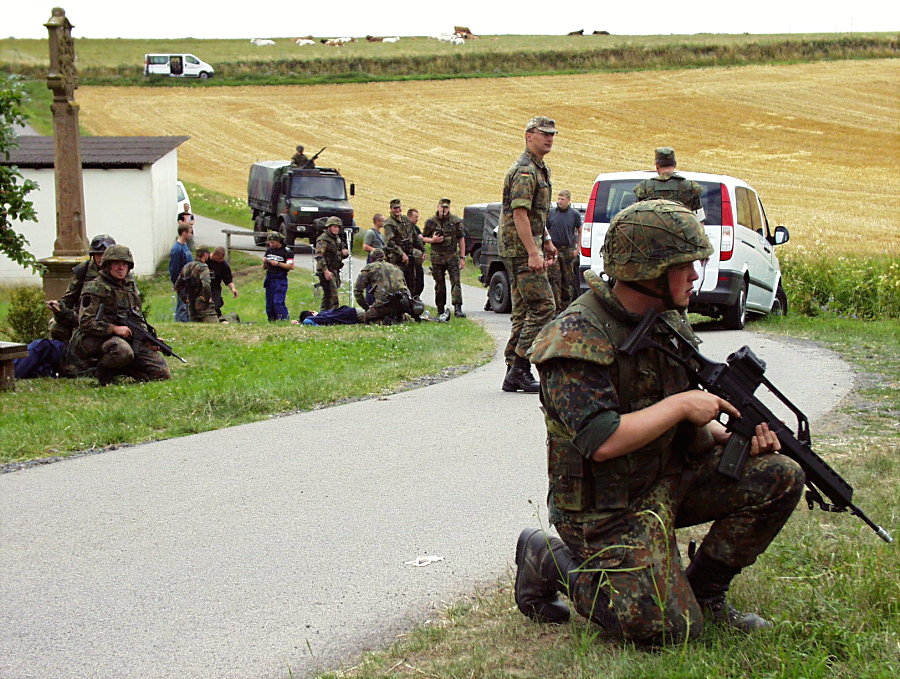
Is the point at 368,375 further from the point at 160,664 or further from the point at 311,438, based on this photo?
the point at 160,664

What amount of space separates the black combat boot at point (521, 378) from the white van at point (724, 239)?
14.3ft

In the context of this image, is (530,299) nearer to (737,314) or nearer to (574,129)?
(737,314)

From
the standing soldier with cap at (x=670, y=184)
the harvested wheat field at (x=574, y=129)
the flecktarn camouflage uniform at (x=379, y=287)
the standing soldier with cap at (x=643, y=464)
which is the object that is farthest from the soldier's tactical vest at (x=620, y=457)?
the harvested wheat field at (x=574, y=129)

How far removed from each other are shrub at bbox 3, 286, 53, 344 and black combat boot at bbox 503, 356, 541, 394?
19.6 ft

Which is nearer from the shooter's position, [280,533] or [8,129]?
[280,533]

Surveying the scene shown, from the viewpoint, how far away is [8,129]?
923 cm

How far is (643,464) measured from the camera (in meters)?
3.76

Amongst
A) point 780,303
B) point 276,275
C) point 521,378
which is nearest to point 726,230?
point 780,303

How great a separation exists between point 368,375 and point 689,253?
23.0 ft

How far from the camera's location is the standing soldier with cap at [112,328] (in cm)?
1027

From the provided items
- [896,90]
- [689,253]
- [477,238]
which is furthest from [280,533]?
[896,90]

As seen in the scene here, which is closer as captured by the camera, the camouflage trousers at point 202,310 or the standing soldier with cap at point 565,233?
the standing soldier with cap at point 565,233

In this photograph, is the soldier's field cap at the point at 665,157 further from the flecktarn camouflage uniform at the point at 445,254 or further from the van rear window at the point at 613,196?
the flecktarn camouflage uniform at the point at 445,254

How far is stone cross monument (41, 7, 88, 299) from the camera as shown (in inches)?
524
